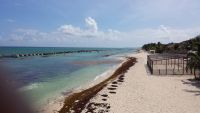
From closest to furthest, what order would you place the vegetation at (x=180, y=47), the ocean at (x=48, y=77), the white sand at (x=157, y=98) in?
1. the ocean at (x=48, y=77)
2. the white sand at (x=157, y=98)
3. the vegetation at (x=180, y=47)

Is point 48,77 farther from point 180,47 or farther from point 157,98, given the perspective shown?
point 180,47

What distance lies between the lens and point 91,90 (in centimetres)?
Result: 2720

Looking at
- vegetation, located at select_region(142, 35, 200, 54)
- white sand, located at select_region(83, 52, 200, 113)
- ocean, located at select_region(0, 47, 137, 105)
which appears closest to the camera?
ocean, located at select_region(0, 47, 137, 105)

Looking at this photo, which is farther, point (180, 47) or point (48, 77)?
point (180, 47)

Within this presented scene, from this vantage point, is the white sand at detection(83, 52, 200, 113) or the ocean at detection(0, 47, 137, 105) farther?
the white sand at detection(83, 52, 200, 113)


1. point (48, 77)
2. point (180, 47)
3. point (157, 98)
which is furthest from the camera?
point (180, 47)

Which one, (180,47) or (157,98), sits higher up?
(180,47)

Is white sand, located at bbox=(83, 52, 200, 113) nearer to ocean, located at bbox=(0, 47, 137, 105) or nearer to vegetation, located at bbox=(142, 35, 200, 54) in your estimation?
ocean, located at bbox=(0, 47, 137, 105)

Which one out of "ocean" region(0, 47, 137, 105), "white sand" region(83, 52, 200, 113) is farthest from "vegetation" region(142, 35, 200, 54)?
"ocean" region(0, 47, 137, 105)

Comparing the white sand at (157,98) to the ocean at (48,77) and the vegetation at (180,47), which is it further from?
the vegetation at (180,47)

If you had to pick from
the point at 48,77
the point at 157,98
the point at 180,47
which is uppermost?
the point at 180,47

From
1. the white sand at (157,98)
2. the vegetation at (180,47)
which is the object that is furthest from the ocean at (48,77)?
the vegetation at (180,47)

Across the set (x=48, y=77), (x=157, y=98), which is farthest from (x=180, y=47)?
(x=157, y=98)

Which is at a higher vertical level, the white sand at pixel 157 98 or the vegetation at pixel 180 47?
the vegetation at pixel 180 47
